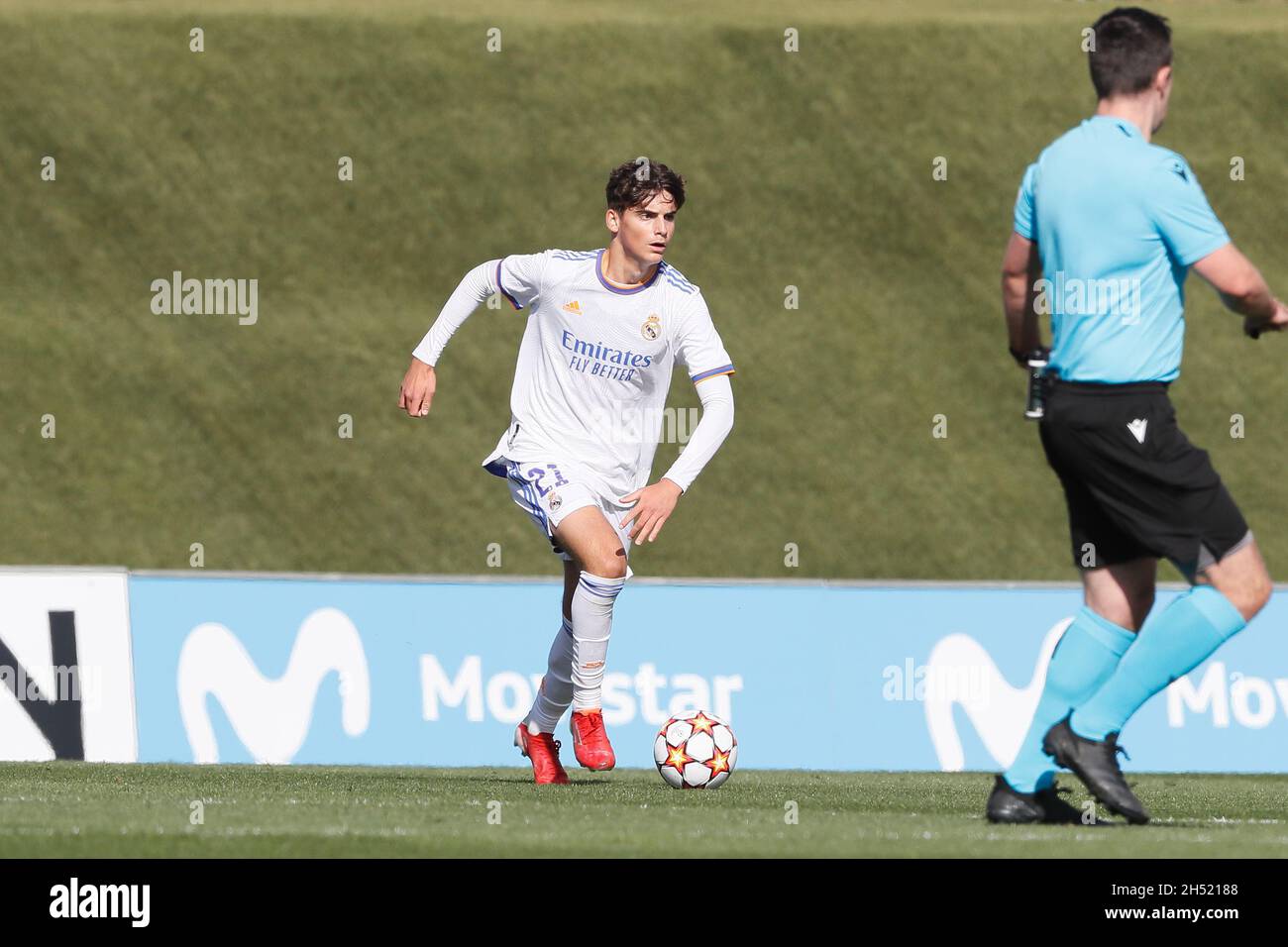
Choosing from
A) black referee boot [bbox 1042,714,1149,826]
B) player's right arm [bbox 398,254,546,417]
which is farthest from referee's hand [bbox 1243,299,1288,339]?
player's right arm [bbox 398,254,546,417]

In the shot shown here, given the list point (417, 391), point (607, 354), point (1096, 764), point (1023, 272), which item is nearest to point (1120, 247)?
point (1023, 272)

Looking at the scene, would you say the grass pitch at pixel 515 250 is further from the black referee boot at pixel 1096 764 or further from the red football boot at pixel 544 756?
the black referee boot at pixel 1096 764

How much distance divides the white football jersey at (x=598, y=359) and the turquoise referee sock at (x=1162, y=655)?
10.1ft

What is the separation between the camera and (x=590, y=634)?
847 centimetres

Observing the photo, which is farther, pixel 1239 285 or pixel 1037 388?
pixel 1037 388

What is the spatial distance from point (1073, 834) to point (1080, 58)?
27.1m

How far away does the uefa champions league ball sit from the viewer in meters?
8.73

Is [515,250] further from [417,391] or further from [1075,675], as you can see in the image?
[1075,675]

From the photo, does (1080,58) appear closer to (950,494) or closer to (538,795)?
(950,494)

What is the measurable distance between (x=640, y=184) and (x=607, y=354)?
79 centimetres

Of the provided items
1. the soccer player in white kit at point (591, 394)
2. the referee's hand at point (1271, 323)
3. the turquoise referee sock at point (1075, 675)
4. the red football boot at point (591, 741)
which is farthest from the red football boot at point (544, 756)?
the referee's hand at point (1271, 323)

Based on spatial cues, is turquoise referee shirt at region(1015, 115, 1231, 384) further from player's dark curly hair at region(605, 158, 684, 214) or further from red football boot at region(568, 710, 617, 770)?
red football boot at region(568, 710, 617, 770)

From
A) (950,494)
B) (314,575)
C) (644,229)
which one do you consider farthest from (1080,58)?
(644,229)

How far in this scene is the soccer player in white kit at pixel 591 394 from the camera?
334 inches
